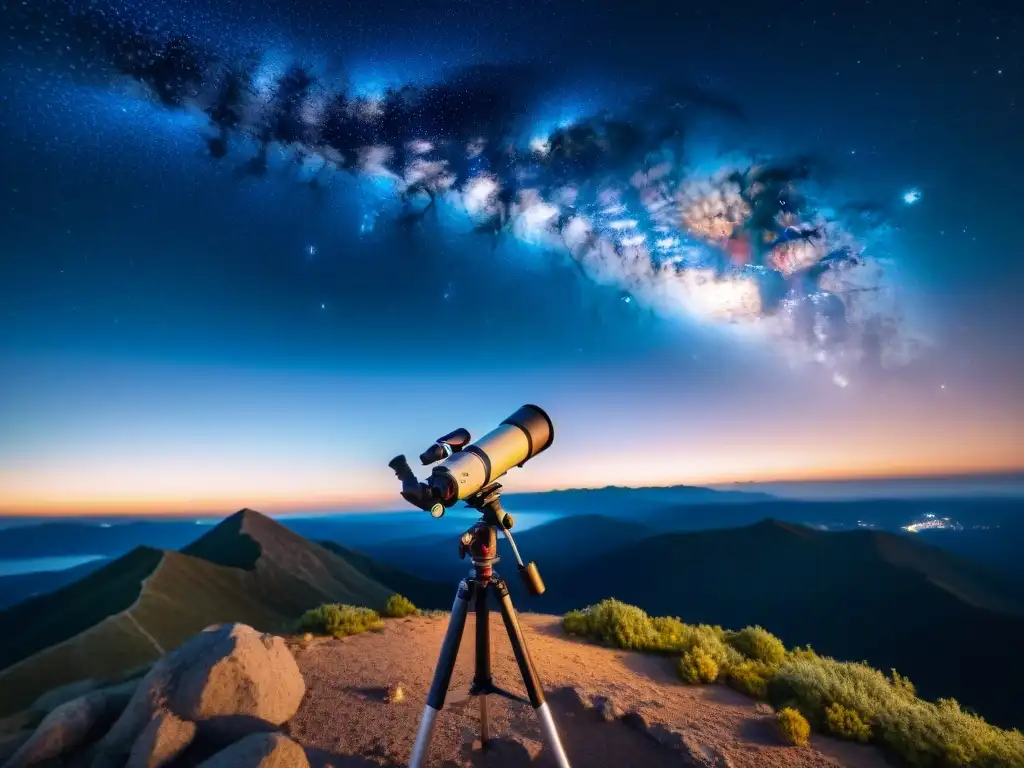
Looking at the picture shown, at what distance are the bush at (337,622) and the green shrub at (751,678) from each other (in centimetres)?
647

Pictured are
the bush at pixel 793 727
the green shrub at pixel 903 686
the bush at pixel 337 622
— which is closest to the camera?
the bush at pixel 793 727

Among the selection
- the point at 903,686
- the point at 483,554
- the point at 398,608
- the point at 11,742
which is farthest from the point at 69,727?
the point at 903,686

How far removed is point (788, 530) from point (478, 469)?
9688cm

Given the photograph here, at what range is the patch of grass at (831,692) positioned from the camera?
17.9ft

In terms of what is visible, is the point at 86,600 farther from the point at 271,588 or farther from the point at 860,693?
the point at 860,693

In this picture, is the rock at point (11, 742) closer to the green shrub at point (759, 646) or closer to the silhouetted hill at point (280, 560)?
the green shrub at point (759, 646)

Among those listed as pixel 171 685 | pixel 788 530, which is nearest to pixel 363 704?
pixel 171 685

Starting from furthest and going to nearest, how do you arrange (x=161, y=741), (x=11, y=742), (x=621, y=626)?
(x=621, y=626)
(x=11, y=742)
(x=161, y=741)

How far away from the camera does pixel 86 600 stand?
41.1m

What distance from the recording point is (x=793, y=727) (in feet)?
18.5

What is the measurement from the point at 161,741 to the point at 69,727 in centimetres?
197

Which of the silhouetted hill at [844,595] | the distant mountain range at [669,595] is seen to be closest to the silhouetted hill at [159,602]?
the distant mountain range at [669,595]

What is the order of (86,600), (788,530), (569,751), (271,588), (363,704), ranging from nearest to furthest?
(569,751) < (363,704) < (86,600) < (271,588) < (788,530)

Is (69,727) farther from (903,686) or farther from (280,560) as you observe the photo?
(280,560)
